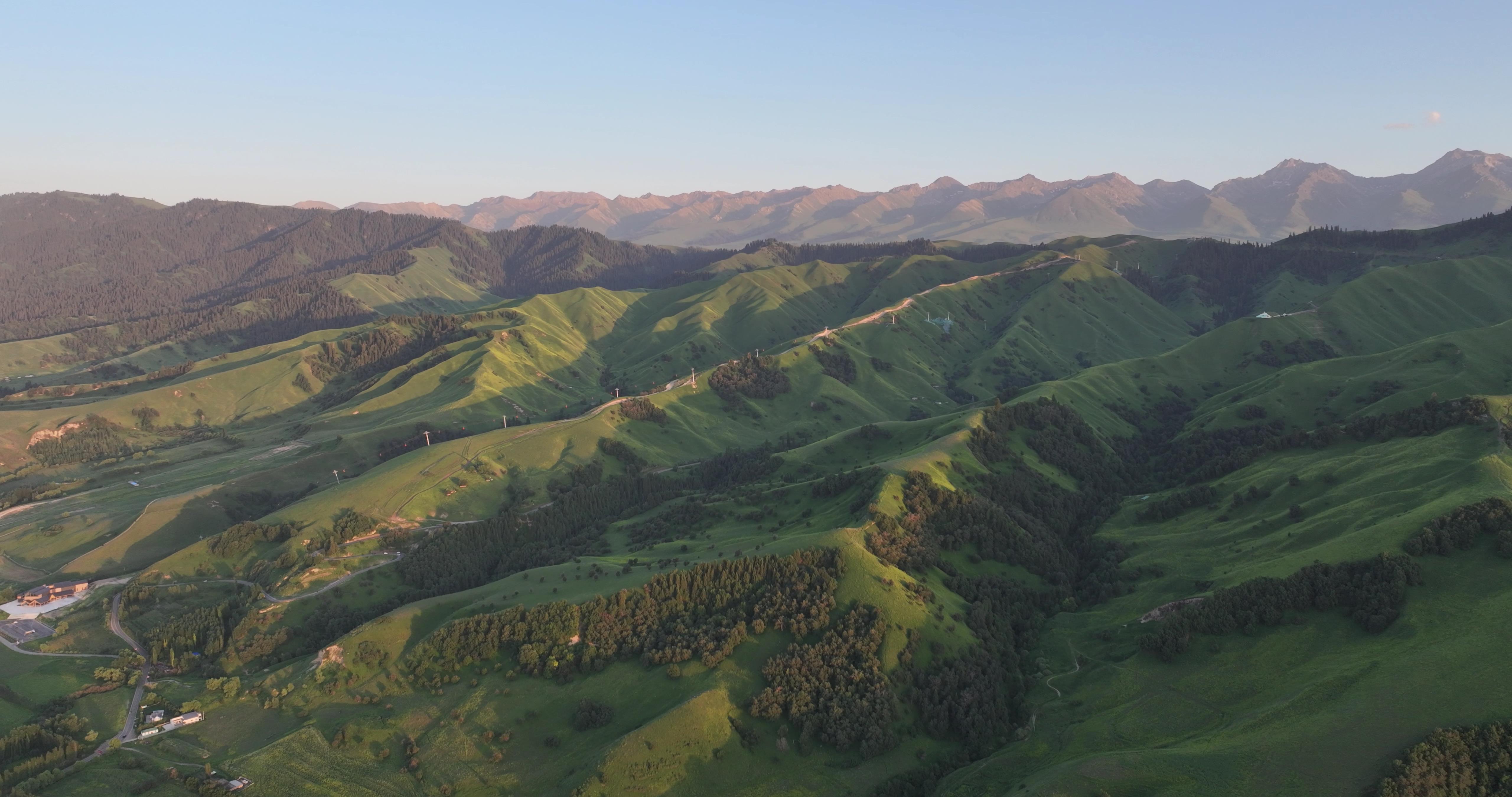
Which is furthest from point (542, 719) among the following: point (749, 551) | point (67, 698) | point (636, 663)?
point (67, 698)

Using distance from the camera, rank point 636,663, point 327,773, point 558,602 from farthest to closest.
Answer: point 558,602 → point 636,663 → point 327,773

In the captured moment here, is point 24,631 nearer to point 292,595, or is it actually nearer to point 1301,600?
point 292,595

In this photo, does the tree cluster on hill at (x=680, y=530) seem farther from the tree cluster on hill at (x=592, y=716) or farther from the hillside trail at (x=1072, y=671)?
the hillside trail at (x=1072, y=671)

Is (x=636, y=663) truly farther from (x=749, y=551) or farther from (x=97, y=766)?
(x=97, y=766)

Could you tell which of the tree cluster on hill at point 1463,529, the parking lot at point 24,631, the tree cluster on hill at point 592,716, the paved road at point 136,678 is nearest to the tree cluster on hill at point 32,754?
the paved road at point 136,678

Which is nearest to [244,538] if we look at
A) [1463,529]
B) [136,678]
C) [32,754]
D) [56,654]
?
[56,654]

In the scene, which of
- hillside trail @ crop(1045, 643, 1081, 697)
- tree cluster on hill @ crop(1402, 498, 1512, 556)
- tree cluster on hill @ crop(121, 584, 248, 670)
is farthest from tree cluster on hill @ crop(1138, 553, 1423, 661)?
tree cluster on hill @ crop(121, 584, 248, 670)

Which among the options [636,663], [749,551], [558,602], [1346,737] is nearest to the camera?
[1346,737]
